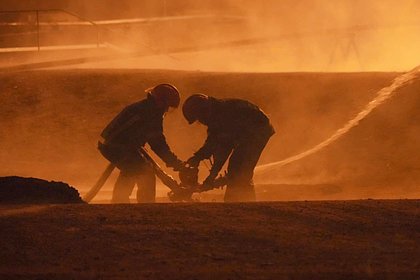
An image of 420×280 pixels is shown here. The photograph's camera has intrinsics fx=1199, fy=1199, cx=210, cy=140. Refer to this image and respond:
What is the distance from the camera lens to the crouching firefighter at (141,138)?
13.2 meters

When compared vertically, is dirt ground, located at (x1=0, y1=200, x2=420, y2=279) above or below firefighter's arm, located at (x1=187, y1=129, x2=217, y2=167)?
above

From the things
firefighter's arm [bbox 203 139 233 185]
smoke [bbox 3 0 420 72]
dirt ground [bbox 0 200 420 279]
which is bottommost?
smoke [bbox 3 0 420 72]

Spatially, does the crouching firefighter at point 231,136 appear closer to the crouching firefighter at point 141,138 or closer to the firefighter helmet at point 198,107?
the firefighter helmet at point 198,107

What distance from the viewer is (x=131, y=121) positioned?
1319 centimetres

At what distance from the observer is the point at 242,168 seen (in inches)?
532

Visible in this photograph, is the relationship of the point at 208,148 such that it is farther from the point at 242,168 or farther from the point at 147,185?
the point at 147,185

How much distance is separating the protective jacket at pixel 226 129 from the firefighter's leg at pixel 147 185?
59 cm

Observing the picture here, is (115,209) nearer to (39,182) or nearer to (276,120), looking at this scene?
(39,182)

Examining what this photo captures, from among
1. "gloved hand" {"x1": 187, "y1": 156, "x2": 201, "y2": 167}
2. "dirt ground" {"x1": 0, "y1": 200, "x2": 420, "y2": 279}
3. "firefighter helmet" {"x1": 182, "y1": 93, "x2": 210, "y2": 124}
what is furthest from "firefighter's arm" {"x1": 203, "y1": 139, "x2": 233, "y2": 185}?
"dirt ground" {"x1": 0, "y1": 200, "x2": 420, "y2": 279}

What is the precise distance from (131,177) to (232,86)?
12.8 m

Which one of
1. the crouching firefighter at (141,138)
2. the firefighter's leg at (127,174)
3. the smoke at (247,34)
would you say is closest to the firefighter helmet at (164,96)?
the crouching firefighter at (141,138)

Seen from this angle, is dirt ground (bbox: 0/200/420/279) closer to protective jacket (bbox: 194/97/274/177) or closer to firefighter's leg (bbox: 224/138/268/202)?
protective jacket (bbox: 194/97/274/177)

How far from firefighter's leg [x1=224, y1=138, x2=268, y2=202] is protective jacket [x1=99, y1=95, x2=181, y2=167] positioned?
2.19ft

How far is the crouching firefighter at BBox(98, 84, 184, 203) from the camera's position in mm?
13156
